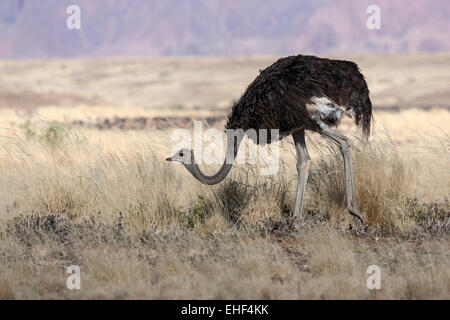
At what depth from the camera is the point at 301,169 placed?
8.11 metres

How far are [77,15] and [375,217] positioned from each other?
592 cm

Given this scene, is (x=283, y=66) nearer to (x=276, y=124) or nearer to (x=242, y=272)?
(x=276, y=124)

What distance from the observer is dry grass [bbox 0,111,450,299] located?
600 centimetres

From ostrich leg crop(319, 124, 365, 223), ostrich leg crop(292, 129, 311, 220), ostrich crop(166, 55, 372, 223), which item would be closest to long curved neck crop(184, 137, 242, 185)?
ostrich crop(166, 55, 372, 223)

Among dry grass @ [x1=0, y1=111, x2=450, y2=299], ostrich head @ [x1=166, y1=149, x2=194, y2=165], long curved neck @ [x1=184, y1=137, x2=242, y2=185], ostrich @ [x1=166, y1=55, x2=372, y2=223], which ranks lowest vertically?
dry grass @ [x1=0, y1=111, x2=450, y2=299]

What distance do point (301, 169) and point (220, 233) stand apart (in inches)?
50.0

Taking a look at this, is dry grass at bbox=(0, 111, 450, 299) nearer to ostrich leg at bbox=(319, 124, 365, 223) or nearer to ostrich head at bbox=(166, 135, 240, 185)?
ostrich leg at bbox=(319, 124, 365, 223)

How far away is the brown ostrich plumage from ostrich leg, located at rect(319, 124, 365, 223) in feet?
0.40

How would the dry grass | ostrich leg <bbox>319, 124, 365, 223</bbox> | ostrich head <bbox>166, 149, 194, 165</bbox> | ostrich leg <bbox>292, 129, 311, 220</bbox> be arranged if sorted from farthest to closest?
ostrich leg <bbox>292, 129, 311, 220</bbox>, ostrich leg <bbox>319, 124, 365, 223</bbox>, ostrich head <bbox>166, 149, 194, 165</bbox>, the dry grass

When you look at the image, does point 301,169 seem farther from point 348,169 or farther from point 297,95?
point 297,95

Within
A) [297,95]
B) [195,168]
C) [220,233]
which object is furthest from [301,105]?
[220,233]

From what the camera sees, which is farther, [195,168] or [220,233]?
[220,233]

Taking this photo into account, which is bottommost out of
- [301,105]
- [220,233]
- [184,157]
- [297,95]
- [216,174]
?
[220,233]
